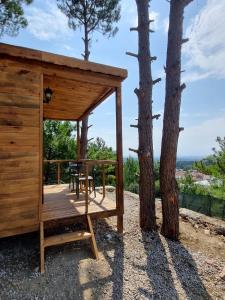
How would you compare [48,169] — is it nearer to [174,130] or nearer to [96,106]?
[96,106]

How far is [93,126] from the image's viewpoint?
849 cm

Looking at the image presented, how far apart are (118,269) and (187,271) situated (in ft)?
3.43

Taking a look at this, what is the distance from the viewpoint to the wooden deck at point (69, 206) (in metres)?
3.71

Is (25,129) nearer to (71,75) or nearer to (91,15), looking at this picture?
(71,75)

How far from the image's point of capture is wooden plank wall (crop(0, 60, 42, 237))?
308cm

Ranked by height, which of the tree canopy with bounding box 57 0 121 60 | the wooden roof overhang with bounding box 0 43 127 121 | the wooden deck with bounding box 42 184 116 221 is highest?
the tree canopy with bounding box 57 0 121 60

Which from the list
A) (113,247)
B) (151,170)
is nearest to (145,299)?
(113,247)

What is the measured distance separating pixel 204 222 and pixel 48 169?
6591 millimetres

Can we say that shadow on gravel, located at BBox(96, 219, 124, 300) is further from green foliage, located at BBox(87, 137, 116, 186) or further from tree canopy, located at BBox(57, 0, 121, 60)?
tree canopy, located at BBox(57, 0, 121, 60)

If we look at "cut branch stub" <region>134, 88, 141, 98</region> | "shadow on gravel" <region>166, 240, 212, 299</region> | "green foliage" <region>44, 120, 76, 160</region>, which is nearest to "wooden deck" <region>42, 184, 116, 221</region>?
"shadow on gravel" <region>166, 240, 212, 299</region>

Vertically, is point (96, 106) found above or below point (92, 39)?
below

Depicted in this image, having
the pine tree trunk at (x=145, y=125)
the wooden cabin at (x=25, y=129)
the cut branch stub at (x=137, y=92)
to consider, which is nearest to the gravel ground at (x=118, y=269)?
the wooden cabin at (x=25, y=129)

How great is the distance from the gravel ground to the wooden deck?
490mm

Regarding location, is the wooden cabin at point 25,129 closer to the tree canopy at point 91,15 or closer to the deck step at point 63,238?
the deck step at point 63,238
